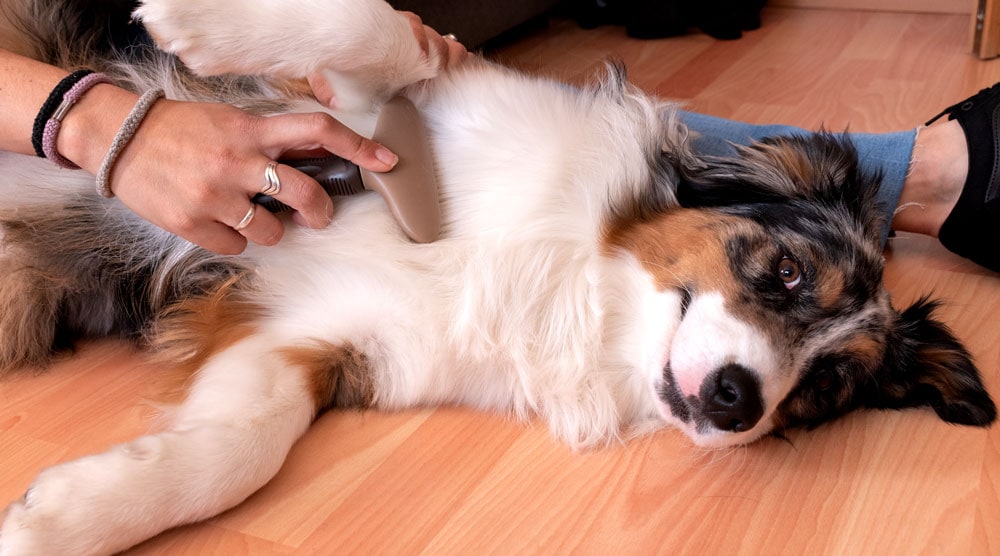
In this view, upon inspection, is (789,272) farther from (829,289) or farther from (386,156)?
(386,156)

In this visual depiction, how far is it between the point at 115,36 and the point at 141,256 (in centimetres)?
81

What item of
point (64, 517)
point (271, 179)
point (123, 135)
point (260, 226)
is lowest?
point (64, 517)

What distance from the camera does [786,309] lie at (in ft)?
5.78

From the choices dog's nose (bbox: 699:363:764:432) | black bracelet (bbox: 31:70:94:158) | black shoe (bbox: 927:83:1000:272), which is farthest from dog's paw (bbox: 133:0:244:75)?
black shoe (bbox: 927:83:1000:272)

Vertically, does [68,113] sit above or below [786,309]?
above

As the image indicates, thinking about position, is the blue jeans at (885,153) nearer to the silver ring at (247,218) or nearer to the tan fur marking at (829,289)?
the tan fur marking at (829,289)

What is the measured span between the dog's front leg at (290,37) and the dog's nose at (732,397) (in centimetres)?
90

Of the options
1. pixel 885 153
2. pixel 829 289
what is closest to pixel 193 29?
pixel 829 289

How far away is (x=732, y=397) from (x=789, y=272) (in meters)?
0.33

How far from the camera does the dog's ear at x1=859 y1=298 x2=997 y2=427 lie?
1.88 meters

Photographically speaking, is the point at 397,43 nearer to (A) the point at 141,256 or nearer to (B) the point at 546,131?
(B) the point at 546,131

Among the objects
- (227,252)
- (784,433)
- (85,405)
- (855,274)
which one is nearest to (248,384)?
(227,252)

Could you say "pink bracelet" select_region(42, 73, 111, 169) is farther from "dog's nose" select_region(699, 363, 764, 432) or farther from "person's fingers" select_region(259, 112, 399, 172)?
"dog's nose" select_region(699, 363, 764, 432)

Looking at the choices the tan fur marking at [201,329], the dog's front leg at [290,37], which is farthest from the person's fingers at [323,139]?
the tan fur marking at [201,329]
